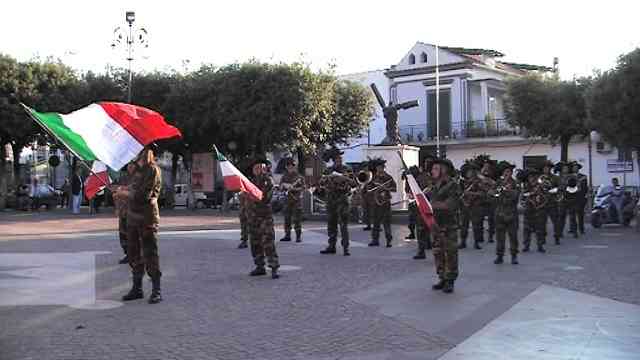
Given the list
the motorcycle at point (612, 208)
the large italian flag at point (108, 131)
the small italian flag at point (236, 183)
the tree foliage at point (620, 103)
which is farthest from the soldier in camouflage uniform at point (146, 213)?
the tree foliage at point (620, 103)

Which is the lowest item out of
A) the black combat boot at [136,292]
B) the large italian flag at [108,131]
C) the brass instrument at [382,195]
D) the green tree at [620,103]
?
the black combat boot at [136,292]

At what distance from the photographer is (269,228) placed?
36.9 feet

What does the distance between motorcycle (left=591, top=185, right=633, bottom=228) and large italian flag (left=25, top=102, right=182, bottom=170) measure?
16.7 m

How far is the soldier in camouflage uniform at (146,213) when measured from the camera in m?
9.11

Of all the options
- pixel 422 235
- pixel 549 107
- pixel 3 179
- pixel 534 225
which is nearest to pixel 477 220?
pixel 534 225

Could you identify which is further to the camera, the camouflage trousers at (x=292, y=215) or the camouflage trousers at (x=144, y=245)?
the camouflage trousers at (x=292, y=215)

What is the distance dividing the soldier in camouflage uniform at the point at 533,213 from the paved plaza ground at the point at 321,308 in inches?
33.6

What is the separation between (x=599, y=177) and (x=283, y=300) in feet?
121

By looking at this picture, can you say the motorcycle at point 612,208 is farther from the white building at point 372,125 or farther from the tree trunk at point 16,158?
the white building at point 372,125

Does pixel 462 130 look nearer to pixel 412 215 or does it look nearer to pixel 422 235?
pixel 412 215

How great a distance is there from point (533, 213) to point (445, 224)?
20.8 ft

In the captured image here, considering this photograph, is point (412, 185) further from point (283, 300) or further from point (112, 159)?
point (112, 159)

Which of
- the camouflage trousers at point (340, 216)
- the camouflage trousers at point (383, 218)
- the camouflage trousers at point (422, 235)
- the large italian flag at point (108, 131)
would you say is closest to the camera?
the large italian flag at point (108, 131)

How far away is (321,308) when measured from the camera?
8.95 m
